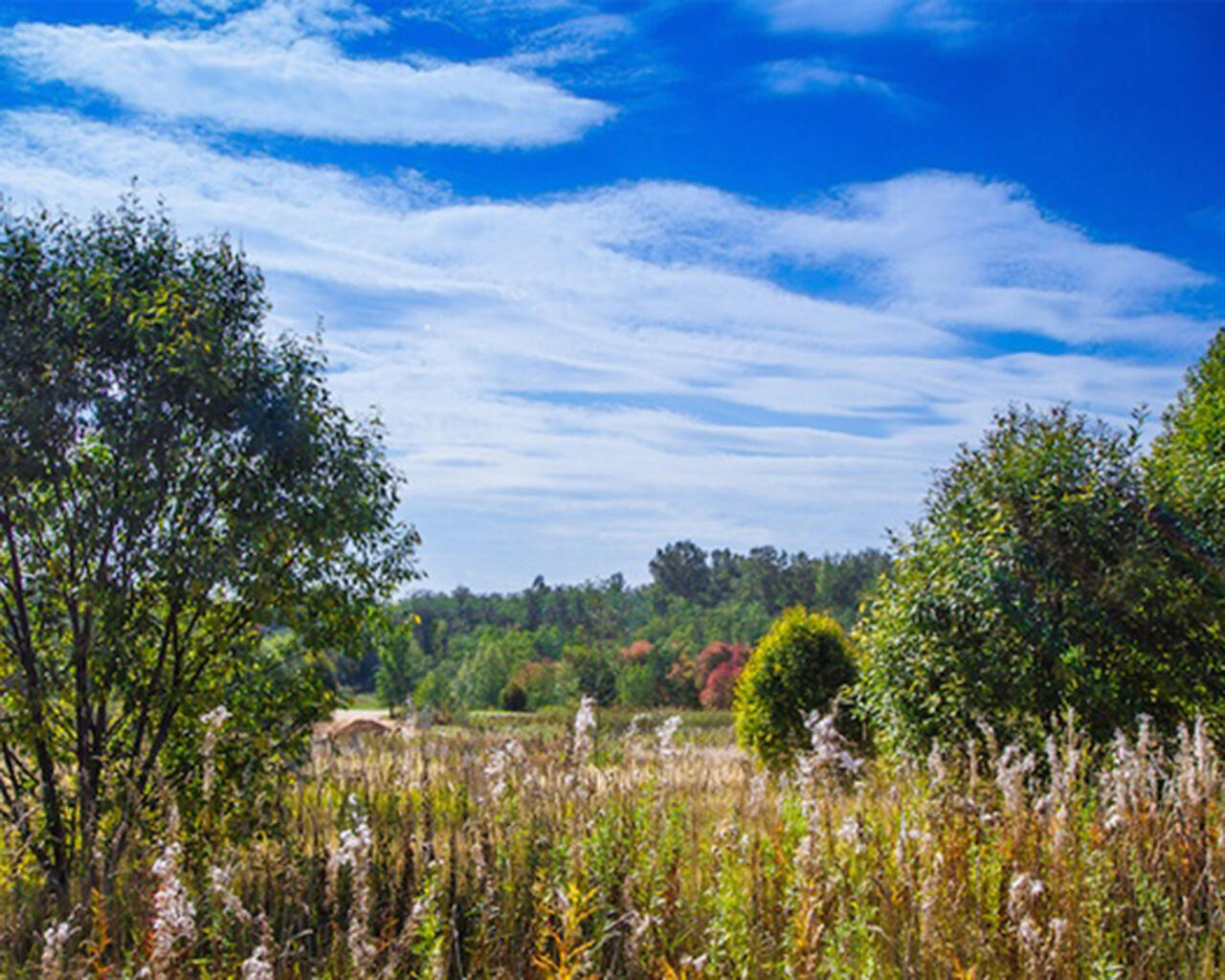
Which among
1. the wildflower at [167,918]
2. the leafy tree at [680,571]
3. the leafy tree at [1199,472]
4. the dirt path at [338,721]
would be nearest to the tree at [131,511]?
the dirt path at [338,721]

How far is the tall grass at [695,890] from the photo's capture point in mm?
2992

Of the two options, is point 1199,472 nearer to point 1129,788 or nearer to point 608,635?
point 1129,788

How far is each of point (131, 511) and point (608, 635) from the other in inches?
2134

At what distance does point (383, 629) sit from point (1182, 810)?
4.90 m

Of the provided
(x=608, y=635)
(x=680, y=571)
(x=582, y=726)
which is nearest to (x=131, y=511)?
(x=582, y=726)

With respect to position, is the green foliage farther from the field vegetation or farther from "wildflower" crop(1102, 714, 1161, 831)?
"wildflower" crop(1102, 714, 1161, 831)

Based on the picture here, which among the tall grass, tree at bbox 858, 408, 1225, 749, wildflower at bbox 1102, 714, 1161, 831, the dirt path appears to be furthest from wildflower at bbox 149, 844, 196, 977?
tree at bbox 858, 408, 1225, 749

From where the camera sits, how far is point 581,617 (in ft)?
251

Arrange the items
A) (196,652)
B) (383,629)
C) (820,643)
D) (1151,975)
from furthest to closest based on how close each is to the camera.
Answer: (820,643) → (383,629) → (196,652) → (1151,975)

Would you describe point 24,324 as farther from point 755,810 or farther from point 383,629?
point 755,810

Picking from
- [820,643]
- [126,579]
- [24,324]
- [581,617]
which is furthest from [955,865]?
[581,617]

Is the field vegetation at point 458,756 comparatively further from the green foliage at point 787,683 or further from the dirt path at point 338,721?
the green foliage at point 787,683

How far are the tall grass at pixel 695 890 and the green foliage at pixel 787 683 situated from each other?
591 cm

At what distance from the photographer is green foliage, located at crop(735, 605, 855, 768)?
12672 millimetres
